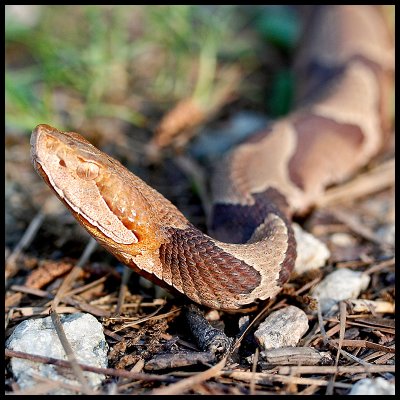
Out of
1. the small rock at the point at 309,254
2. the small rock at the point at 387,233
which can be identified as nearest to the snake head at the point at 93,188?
the small rock at the point at 309,254

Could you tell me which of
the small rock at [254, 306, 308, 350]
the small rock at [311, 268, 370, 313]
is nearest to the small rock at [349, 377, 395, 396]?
the small rock at [254, 306, 308, 350]

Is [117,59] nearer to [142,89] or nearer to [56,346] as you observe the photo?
[142,89]

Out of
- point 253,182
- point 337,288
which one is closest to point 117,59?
point 253,182

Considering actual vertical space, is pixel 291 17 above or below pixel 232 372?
above

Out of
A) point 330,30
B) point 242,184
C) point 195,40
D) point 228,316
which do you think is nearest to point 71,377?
point 228,316

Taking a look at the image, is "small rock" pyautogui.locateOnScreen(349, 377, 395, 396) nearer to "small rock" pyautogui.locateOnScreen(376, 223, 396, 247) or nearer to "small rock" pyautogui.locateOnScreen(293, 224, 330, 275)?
"small rock" pyautogui.locateOnScreen(293, 224, 330, 275)

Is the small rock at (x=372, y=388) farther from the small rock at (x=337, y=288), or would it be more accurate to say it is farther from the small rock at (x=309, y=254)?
the small rock at (x=309, y=254)

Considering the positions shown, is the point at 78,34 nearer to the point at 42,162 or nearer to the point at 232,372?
the point at 42,162
